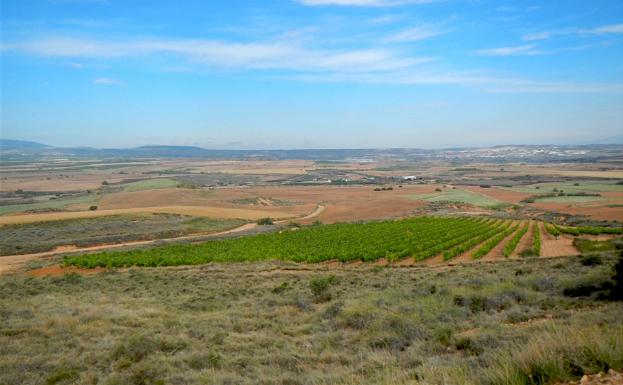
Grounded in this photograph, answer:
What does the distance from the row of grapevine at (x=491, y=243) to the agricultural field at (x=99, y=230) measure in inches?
1445

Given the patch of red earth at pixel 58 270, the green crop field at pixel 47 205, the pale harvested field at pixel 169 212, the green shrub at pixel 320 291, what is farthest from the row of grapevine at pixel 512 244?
the green crop field at pixel 47 205

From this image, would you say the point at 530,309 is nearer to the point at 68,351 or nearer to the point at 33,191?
the point at 68,351

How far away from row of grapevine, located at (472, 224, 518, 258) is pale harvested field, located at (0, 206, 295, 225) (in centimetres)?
3933

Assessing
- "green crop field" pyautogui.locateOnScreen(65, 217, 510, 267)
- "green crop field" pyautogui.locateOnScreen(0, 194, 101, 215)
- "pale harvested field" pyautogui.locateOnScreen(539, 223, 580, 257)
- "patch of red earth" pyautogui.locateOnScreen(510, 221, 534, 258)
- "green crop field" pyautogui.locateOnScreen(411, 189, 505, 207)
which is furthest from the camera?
"green crop field" pyautogui.locateOnScreen(411, 189, 505, 207)

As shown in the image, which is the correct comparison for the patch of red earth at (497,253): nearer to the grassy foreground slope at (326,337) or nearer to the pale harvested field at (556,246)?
the pale harvested field at (556,246)

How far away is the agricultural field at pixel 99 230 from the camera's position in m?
46.5

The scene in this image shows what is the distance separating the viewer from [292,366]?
8234 millimetres

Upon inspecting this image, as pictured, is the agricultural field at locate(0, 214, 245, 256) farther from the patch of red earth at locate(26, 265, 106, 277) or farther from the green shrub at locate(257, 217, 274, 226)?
the patch of red earth at locate(26, 265, 106, 277)

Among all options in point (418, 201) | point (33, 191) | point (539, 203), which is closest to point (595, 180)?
point (539, 203)

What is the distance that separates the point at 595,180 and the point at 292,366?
132 meters

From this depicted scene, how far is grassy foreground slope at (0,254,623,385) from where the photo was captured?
586 centimetres

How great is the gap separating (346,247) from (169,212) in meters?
43.8

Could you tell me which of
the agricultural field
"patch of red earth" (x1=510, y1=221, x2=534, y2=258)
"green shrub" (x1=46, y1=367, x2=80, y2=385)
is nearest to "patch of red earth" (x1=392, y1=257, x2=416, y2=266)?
"patch of red earth" (x1=510, y1=221, x2=534, y2=258)

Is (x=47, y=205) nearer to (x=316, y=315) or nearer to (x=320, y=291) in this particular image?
(x=320, y=291)
